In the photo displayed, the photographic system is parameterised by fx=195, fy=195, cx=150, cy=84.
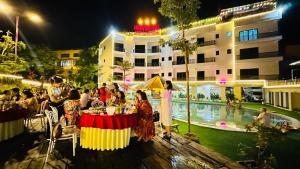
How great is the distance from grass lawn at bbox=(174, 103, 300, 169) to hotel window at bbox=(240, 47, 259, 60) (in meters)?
21.5

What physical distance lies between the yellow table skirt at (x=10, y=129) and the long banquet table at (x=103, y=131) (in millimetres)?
2626

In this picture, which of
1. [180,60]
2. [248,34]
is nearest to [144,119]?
[248,34]

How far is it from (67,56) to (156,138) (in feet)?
178

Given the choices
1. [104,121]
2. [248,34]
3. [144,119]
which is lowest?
[144,119]

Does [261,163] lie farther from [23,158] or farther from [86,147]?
[23,158]

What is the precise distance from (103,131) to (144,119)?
57.6 inches

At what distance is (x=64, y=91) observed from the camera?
5.45 m

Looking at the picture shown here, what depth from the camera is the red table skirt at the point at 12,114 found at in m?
5.68

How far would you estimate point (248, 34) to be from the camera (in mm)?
29141

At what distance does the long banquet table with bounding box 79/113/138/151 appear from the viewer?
484cm

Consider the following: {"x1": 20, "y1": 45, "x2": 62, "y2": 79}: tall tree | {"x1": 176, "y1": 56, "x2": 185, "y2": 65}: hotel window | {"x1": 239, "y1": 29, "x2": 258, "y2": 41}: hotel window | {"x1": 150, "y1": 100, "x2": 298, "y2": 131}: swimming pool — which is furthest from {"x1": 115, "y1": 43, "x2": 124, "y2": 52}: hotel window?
{"x1": 150, "y1": 100, "x2": 298, "y2": 131}: swimming pool

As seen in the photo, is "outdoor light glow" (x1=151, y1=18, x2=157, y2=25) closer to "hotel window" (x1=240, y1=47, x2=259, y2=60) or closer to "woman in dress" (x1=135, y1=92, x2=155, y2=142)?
"hotel window" (x1=240, y1=47, x2=259, y2=60)

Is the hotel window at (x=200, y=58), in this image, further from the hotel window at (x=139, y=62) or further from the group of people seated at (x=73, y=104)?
the group of people seated at (x=73, y=104)

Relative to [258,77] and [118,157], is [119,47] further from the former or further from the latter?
[118,157]
